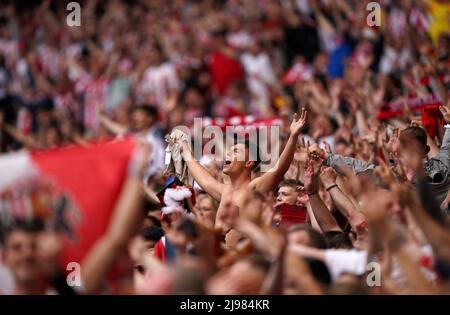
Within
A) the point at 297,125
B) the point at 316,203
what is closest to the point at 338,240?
the point at 316,203

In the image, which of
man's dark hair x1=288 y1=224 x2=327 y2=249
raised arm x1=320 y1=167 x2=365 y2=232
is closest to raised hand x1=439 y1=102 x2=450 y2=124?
raised arm x1=320 y1=167 x2=365 y2=232

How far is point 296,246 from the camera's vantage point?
5.45m

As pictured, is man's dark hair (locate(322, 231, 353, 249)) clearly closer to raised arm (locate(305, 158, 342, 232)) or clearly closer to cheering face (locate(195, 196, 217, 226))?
raised arm (locate(305, 158, 342, 232))

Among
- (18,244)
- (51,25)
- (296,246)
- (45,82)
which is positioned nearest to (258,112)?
(45,82)

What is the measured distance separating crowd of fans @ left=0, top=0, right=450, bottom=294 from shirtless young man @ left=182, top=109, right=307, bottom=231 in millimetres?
15

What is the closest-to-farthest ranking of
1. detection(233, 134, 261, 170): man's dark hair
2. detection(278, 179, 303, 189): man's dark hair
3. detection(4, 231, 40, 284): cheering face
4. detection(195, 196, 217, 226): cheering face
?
detection(4, 231, 40, 284): cheering face
detection(195, 196, 217, 226): cheering face
detection(278, 179, 303, 189): man's dark hair
detection(233, 134, 261, 170): man's dark hair

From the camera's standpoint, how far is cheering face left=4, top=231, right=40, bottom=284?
15.1 feet

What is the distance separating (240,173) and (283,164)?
414mm

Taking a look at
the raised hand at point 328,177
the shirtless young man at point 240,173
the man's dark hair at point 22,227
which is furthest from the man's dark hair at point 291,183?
the man's dark hair at point 22,227

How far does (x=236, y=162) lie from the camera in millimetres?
7402

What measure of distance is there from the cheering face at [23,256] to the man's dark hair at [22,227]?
0.02m

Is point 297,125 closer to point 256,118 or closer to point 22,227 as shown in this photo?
point 22,227

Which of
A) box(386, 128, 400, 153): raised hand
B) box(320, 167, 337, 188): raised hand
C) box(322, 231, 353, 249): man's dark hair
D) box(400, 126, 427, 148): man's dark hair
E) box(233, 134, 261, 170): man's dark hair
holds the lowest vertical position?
box(322, 231, 353, 249): man's dark hair
